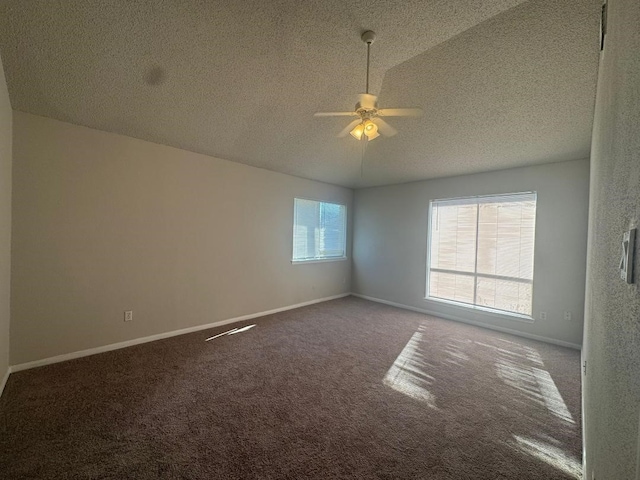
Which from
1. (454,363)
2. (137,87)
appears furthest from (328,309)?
(137,87)

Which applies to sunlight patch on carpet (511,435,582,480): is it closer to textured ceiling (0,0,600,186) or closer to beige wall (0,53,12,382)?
textured ceiling (0,0,600,186)

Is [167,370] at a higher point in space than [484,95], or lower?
lower

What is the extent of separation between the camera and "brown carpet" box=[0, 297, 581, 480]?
1607 millimetres

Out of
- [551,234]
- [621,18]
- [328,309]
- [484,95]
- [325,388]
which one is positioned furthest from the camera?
[328,309]

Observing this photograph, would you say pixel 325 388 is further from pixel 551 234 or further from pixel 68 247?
pixel 551 234

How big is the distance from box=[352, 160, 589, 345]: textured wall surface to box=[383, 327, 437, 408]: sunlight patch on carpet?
6.23ft

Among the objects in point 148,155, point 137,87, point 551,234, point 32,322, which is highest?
point 137,87

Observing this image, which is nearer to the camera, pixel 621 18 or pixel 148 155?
pixel 621 18

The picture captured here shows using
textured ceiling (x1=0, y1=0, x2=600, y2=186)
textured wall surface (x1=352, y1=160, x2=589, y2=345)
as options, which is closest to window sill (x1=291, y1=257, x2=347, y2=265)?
textured wall surface (x1=352, y1=160, x2=589, y2=345)

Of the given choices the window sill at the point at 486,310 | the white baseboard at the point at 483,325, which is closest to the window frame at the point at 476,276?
the window sill at the point at 486,310

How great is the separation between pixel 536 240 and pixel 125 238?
5.50 meters

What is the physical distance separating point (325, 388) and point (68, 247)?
309 centimetres

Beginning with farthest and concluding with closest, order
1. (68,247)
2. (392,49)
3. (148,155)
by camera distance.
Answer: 1. (148,155)
2. (68,247)
3. (392,49)

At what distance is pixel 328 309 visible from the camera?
4.96 metres
